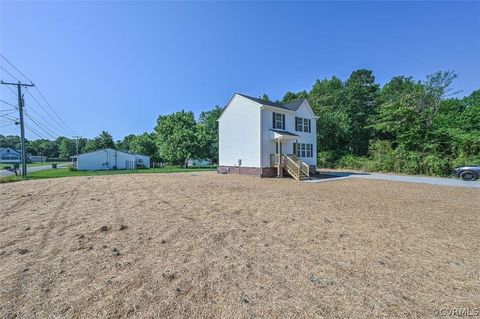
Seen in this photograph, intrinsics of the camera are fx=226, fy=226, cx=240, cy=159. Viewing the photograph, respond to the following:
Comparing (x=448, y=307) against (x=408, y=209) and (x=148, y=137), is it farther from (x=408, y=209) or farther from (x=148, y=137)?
(x=148, y=137)

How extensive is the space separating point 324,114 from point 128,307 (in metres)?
31.2

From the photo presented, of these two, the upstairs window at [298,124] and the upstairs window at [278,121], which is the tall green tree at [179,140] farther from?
the upstairs window at [278,121]

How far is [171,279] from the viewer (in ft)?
9.50

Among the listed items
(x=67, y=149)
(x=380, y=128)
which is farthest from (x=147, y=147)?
(x=67, y=149)

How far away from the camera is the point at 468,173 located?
1497 cm

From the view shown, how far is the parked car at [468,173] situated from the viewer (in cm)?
1465

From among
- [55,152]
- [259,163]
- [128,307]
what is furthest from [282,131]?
Result: [55,152]

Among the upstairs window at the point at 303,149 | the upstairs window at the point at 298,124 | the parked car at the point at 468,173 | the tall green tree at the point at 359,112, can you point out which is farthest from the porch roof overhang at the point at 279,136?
the tall green tree at the point at 359,112

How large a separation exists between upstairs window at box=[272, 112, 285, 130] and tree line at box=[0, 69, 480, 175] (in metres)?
11.1

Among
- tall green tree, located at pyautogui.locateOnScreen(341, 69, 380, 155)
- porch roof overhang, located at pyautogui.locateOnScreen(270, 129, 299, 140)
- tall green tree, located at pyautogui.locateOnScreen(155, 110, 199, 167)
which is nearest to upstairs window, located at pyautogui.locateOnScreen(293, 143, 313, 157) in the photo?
porch roof overhang, located at pyautogui.locateOnScreen(270, 129, 299, 140)

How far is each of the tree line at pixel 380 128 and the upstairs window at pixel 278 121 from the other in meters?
11.1

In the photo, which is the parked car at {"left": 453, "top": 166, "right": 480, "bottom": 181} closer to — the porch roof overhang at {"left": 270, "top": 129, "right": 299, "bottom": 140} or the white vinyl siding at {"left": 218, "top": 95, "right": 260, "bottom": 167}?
the porch roof overhang at {"left": 270, "top": 129, "right": 299, "bottom": 140}

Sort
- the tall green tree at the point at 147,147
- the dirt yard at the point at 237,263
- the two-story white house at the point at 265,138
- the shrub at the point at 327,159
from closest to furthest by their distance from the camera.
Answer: the dirt yard at the point at 237,263 → the two-story white house at the point at 265,138 → the shrub at the point at 327,159 → the tall green tree at the point at 147,147

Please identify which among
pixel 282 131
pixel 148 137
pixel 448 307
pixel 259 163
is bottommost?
pixel 448 307
